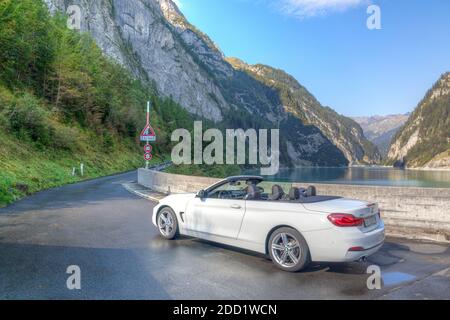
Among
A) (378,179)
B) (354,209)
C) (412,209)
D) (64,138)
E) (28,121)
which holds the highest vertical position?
(28,121)

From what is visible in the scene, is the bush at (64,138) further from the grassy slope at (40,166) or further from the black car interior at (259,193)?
the black car interior at (259,193)

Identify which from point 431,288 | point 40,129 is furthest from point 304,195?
point 40,129

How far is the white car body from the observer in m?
5.37

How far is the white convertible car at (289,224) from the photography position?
5395 millimetres

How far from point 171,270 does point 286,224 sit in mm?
1950

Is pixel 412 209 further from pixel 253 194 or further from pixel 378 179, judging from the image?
pixel 378 179

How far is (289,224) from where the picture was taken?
573 cm

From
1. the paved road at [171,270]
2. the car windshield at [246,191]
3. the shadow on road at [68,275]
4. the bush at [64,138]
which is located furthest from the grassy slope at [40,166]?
the car windshield at [246,191]

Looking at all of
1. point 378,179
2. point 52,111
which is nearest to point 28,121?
point 52,111

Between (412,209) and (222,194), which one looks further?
(412,209)

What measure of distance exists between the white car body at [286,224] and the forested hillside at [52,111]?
867 centimetres

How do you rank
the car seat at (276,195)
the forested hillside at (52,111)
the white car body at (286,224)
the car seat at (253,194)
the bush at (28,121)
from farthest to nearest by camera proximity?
the bush at (28,121) < the forested hillside at (52,111) < the car seat at (253,194) < the car seat at (276,195) < the white car body at (286,224)

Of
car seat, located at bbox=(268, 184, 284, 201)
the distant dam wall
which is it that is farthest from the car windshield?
the distant dam wall
